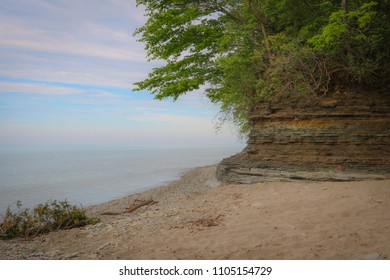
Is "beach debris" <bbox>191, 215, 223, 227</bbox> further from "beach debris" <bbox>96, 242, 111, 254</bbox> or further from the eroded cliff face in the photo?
the eroded cliff face

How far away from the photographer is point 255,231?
6840 mm

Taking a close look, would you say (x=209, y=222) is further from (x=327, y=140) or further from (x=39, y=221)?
(x=327, y=140)

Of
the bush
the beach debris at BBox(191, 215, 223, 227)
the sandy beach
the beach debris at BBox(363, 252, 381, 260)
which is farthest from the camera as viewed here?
the bush

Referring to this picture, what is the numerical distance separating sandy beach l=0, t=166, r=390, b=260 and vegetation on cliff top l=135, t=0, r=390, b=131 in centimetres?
445

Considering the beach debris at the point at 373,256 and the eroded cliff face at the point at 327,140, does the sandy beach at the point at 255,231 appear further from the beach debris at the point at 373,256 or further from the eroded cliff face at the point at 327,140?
the eroded cliff face at the point at 327,140

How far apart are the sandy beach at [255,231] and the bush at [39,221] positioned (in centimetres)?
58

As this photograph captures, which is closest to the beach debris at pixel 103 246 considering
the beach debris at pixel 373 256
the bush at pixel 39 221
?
the bush at pixel 39 221

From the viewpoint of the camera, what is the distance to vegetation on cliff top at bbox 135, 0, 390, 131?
1129 cm

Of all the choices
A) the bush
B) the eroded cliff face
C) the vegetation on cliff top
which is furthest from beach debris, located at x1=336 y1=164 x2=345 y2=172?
the bush

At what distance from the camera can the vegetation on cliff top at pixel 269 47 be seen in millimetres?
11289

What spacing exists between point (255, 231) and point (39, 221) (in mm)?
7566

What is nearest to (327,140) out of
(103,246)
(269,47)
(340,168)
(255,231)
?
(340,168)

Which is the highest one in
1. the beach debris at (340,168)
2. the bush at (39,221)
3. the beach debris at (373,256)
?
the beach debris at (340,168)
